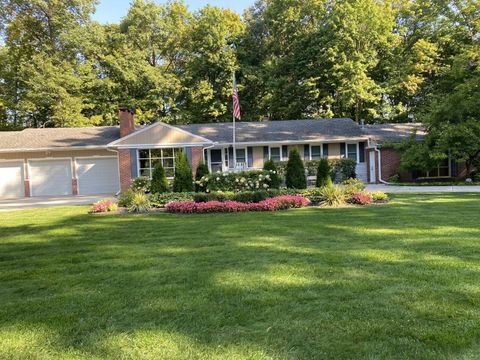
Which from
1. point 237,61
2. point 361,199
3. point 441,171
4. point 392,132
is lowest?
point 361,199

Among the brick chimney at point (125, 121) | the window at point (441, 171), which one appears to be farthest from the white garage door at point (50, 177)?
the window at point (441, 171)

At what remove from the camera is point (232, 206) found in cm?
1128

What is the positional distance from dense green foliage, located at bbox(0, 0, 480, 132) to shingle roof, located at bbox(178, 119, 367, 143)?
14.8ft

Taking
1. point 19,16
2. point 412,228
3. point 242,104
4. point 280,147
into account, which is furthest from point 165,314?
point 19,16

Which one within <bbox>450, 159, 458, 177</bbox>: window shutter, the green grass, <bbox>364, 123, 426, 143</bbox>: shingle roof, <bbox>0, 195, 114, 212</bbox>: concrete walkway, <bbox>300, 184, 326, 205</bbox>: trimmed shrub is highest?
<bbox>364, 123, 426, 143</bbox>: shingle roof

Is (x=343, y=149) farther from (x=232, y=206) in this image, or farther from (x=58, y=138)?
(x=58, y=138)

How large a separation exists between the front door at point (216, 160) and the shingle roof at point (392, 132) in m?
9.03

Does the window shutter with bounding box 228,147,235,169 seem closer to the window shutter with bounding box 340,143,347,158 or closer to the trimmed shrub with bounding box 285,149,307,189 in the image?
the window shutter with bounding box 340,143,347,158

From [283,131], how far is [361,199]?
43.0ft

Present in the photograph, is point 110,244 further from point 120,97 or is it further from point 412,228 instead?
point 120,97

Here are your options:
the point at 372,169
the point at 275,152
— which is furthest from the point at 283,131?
the point at 372,169

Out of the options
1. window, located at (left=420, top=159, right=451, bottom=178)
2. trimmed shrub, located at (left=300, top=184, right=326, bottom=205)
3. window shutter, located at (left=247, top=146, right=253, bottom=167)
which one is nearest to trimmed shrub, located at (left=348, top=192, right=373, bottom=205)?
trimmed shrub, located at (left=300, top=184, right=326, bottom=205)

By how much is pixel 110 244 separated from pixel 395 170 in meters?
18.8

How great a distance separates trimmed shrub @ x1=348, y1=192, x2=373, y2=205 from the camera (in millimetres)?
11734
